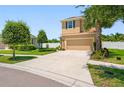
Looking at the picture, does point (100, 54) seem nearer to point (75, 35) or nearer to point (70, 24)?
point (75, 35)

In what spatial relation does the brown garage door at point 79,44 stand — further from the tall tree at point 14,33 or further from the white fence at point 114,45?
the tall tree at point 14,33

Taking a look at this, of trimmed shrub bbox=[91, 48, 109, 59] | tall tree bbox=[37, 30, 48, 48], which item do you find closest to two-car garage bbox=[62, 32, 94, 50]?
tall tree bbox=[37, 30, 48, 48]

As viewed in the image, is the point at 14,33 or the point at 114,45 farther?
the point at 114,45

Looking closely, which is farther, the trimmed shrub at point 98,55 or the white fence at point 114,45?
the white fence at point 114,45

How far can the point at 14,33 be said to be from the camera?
21281 millimetres

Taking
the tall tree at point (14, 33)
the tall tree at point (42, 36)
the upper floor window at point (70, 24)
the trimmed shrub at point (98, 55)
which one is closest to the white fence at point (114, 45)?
the upper floor window at point (70, 24)

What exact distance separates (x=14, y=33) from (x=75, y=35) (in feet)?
52.7

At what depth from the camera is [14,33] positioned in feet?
69.8

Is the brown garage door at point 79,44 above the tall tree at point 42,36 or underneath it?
underneath

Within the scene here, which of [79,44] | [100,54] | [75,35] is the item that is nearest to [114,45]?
[79,44]

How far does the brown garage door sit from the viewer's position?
116 ft

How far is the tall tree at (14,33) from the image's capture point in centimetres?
2120
